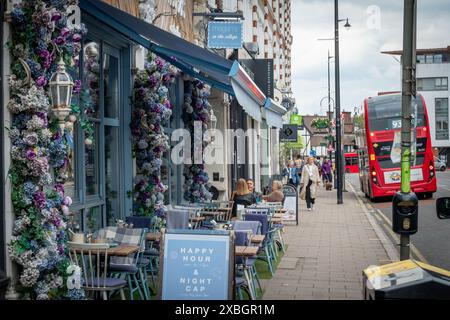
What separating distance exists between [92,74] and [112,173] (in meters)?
1.86

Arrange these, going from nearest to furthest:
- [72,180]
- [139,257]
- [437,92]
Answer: [139,257], [72,180], [437,92]

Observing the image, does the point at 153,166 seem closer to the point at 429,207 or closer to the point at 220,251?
the point at 220,251

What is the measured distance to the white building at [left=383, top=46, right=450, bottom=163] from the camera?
87.9 m

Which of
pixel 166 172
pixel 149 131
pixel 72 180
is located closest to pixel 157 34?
pixel 72 180

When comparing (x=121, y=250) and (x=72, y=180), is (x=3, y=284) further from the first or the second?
(x=72, y=180)

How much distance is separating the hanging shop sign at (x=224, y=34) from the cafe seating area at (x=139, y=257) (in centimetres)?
432

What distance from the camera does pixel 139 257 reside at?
29.2 ft

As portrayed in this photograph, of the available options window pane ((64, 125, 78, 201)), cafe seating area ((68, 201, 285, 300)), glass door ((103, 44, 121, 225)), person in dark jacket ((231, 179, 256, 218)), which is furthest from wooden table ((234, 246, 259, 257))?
person in dark jacket ((231, 179, 256, 218))

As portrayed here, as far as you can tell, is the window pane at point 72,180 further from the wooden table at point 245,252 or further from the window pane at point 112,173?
the wooden table at point 245,252

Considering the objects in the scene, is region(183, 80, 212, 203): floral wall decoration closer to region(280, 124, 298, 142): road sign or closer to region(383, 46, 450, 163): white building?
region(280, 124, 298, 142): road sign

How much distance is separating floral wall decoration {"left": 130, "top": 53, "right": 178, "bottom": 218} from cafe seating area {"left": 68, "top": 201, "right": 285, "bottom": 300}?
22.2 inches
